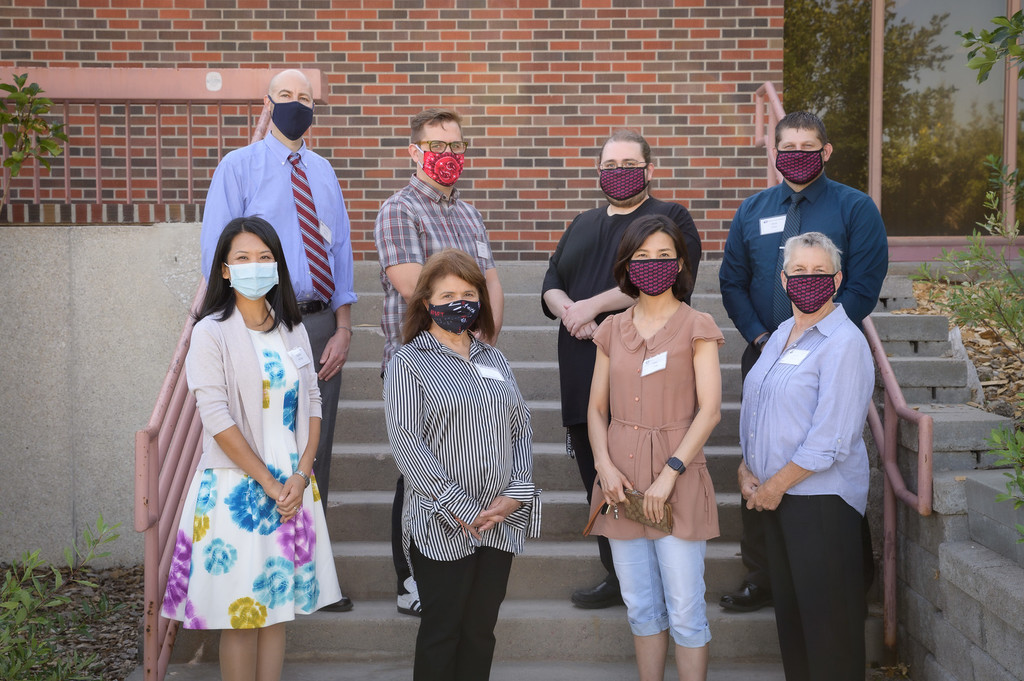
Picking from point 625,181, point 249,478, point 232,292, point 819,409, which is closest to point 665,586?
point 819,409

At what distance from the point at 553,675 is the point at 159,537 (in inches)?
67.7

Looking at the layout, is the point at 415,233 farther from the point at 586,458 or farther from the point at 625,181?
the point at 586,458

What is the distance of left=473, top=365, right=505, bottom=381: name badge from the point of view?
10.1 ft

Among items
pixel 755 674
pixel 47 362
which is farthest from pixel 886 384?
pixel 47 362

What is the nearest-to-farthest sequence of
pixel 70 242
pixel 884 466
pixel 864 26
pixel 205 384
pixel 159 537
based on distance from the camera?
pixel 205 384 < pixel 159 537 < pixel 884 466 < pixel 70 242 < pixel 864 26

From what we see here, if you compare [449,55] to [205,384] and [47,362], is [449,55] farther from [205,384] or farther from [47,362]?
[205,384]

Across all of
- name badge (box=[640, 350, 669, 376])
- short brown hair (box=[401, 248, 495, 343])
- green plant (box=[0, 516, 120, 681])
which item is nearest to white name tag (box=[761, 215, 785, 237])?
name badge (box=[640, 350, 669, 376])

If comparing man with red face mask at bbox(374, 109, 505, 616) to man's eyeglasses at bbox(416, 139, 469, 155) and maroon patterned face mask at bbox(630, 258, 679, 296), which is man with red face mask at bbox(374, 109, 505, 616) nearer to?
man's eyeglasses at bbox(416, 139, 469, 155)

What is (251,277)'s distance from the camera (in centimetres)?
308

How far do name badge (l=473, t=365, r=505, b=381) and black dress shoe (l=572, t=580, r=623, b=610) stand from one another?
4.58 feet

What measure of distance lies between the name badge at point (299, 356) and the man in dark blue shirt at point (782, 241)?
1.83 m

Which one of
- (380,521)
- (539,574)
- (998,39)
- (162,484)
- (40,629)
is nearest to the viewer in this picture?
(998,39)

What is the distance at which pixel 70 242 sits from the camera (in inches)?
205

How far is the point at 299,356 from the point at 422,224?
2.85 feet
